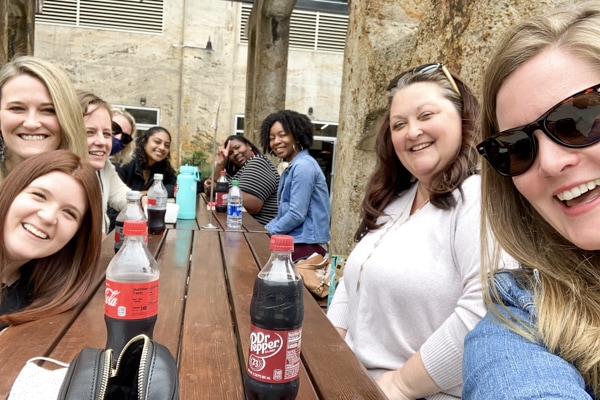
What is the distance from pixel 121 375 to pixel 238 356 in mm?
645

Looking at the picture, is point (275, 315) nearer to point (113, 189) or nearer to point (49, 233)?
point (49, 233)

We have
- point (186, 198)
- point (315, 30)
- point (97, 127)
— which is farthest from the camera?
point (315, 30)

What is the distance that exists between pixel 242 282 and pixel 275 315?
0.99m

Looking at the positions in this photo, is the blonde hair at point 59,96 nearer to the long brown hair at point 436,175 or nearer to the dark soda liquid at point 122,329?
the dark soda liquid at point 122,329

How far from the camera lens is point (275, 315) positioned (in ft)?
3.72

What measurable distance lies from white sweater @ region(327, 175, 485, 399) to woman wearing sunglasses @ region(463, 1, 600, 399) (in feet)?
1.49

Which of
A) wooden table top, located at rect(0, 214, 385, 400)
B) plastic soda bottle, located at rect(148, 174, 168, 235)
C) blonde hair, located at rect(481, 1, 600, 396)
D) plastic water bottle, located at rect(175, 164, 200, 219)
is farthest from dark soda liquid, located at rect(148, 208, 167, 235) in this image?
blonde hair, located at rect(481, 1, 600, 396)

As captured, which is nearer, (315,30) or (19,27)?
(19,27)

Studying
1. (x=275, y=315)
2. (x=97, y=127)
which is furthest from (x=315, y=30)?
(x=275, y=315)

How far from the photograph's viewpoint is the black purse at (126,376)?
718 millimetres

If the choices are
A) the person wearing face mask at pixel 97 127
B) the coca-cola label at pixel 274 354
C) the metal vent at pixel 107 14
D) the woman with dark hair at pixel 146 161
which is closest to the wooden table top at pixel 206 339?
the coca-cola label at pixel 274 354

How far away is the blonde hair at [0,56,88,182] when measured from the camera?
2.58m

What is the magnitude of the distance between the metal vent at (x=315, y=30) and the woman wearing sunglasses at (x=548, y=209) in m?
14.0

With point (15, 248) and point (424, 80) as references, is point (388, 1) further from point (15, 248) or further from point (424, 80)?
point (15, 248)
